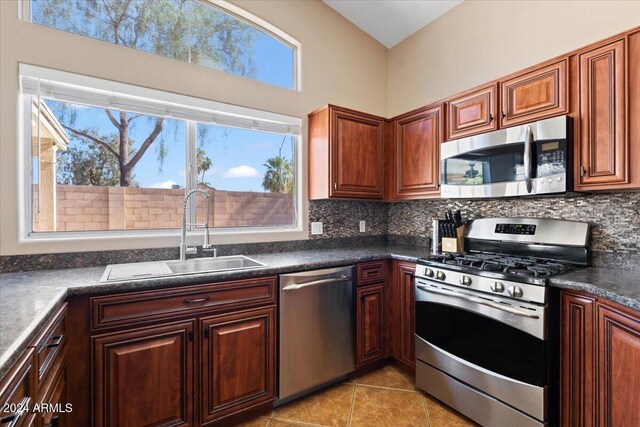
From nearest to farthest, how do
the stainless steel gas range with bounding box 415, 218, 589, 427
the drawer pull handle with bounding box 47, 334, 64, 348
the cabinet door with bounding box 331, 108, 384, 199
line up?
the drawer pull handle with bounding box 47, 334, 64, 348 → the stainless steel gas range with bounding box 415, 218, 589, 427 → the cabinet door with bounding box 331, 108, 384, 199

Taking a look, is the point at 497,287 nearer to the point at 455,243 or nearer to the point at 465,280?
the point at 465,280

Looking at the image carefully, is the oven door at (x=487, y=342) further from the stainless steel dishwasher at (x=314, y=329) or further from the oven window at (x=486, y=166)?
the oven window at (x=486, y=166)

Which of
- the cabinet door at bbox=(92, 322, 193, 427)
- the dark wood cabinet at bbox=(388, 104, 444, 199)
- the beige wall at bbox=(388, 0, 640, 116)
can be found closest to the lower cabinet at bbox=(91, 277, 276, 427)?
the cabinet door at bbox=(92, 322, 193, 427)

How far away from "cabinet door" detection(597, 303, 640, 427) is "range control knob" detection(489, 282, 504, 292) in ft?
1.30

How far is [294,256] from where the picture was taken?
2369mm

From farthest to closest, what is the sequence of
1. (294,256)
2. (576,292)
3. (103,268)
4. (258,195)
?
(258,195) → (294,256) → (103,268) → (576,292)

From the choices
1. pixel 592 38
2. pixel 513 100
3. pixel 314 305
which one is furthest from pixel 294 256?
pixel 592 38

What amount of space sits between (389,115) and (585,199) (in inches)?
77.8

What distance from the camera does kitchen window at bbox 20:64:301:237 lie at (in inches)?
73.1

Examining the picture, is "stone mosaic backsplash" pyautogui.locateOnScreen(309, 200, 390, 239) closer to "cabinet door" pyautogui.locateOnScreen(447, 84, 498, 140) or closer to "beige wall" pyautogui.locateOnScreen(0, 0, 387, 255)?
"beige wall" pyautogui.locateOnScreen(0, 0, 387, 255)

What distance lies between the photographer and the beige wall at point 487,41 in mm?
1951

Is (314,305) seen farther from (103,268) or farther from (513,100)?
(513,100)

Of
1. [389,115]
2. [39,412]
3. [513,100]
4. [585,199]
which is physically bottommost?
[39,412]

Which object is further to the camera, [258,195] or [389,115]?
[389,115]
